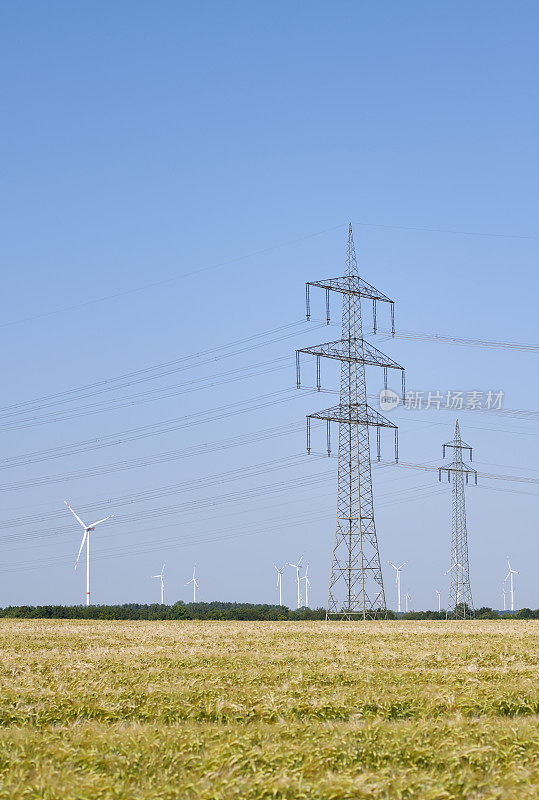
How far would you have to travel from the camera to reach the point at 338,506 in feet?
206

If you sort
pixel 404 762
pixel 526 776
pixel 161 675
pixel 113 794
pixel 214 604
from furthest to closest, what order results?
pixel 214 604
pixel 161 675
pixel 404 762
pixel 526 776
pixel 113 794

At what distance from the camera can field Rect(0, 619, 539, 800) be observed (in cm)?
1081

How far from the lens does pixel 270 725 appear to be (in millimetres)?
14844

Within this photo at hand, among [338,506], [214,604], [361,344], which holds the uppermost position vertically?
[361,344]

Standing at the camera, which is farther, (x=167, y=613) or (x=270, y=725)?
(x=167, y=613)

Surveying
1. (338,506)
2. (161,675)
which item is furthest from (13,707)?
(338,506)

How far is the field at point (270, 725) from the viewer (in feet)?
35.5

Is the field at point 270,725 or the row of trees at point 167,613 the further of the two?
the row of trees at point 167,613

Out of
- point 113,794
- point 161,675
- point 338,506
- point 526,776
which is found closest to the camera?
point 113,794

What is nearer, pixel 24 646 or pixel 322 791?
pixel 322 791

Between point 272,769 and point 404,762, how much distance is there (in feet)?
6.27

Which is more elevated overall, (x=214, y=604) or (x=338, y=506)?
(x=338, y=506)

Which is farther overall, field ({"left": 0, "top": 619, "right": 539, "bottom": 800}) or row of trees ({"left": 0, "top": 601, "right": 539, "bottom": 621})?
row of trees ({"left": 0, "top": 601, "right": 539, "bottom": 621})

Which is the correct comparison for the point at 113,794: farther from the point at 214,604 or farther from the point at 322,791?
the point at 214,604
